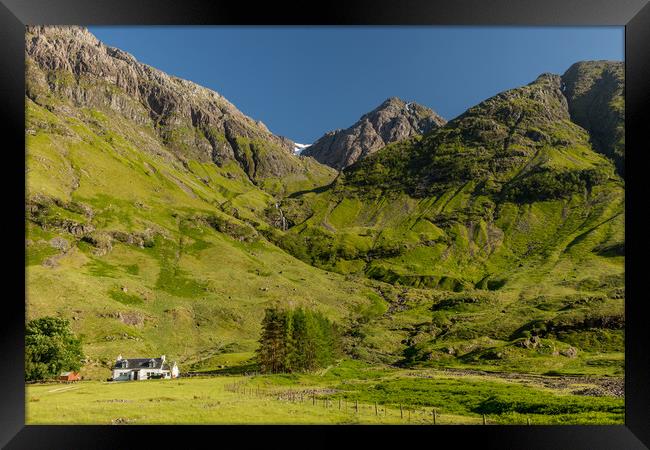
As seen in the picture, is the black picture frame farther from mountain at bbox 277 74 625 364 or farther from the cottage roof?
mountain at bbox 277 74 625 364

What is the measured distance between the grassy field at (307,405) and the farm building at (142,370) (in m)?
12.9

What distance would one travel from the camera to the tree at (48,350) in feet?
123

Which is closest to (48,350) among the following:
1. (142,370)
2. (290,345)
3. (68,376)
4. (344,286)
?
(68,376)

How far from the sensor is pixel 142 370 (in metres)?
48.7

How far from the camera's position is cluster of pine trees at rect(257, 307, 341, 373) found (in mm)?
44188

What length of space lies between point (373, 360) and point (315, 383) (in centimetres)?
3620

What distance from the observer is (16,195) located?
1008 centimetres

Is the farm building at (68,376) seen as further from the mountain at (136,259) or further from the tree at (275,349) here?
the tree at (275,349)

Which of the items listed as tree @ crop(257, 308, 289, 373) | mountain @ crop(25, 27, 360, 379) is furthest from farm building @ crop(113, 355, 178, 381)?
tree @ crop(257, 308, 289, 373)

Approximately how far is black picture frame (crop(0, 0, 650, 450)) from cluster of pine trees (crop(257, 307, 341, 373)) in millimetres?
34652
